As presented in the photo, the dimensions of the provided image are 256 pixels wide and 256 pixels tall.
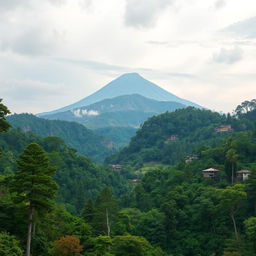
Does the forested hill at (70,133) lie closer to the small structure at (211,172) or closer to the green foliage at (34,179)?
the small structure at (211,172)

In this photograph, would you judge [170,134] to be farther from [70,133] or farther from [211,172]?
[70,133]

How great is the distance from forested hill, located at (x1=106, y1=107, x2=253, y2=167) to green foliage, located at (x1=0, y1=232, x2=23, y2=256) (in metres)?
64.2

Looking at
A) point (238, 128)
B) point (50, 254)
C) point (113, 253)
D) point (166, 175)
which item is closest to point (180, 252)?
point (113, 253)

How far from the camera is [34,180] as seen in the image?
61.0 feet

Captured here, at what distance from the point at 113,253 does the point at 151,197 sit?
65.7 ft

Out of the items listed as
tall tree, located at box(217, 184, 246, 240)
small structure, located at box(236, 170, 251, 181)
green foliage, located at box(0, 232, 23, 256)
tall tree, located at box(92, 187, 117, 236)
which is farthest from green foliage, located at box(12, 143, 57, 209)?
small structure, located at box(236, 170, 251, 181)

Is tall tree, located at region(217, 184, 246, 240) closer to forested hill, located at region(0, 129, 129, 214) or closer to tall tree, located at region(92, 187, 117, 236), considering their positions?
tall tree, located at region(92, 187, 117, 236)

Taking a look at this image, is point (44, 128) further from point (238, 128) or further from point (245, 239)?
point (245, 239)

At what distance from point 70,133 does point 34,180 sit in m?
162

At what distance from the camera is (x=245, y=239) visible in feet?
105

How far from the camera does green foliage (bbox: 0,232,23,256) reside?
696 inches

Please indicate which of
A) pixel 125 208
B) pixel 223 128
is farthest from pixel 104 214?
pixel 223 128

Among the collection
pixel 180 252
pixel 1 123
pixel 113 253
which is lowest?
pixel 180 252

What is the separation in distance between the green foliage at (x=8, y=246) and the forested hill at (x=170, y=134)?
64.2m
